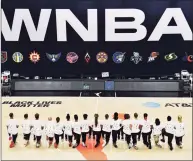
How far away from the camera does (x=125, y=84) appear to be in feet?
56.9

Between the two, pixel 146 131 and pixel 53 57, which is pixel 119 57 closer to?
Result: pixel 53 57

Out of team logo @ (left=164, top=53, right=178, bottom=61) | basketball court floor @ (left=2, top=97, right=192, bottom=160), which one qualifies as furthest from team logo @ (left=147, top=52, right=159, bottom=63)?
basketball court floor @ (left=2, top=97, right=192, bottom=160)

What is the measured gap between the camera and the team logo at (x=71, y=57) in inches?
696

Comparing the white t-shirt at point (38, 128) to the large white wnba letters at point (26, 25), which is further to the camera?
the large white wnba letters at point (26, 25)

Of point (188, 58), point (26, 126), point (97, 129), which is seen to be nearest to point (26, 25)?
point (188, 58)

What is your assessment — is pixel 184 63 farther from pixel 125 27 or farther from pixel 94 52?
pixel 94 52

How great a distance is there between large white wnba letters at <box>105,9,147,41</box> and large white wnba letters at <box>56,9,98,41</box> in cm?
70

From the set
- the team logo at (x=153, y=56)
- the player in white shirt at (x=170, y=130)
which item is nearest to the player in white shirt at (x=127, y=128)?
the player in white shirt at (x=170, y=130)

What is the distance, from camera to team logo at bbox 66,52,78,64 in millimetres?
17672

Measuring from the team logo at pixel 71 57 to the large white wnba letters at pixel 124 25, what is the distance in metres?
1.93

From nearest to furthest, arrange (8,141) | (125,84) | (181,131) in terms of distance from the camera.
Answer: (181,131), (8,141), (125,84)

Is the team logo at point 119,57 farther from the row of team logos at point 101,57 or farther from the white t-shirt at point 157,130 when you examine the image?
the white t-shirt at point 157,130

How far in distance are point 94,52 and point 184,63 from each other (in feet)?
15.9

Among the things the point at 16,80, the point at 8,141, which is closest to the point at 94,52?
the point at 16,80
